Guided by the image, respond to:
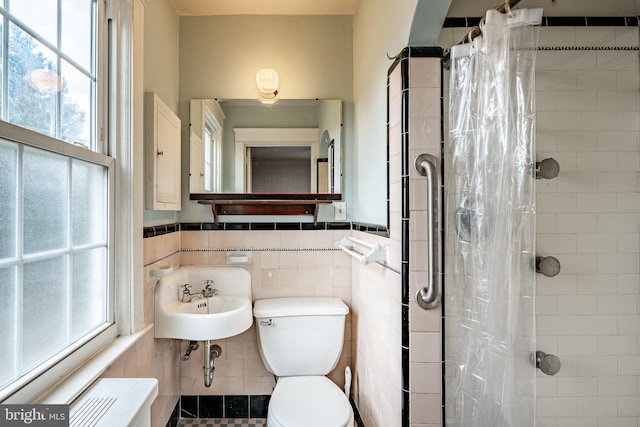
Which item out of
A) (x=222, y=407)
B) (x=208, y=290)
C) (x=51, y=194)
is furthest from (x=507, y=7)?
(x=222, y=407)

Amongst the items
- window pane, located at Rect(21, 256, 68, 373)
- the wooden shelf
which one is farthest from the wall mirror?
window pane, located at Rect(21, 256, 68, 373)

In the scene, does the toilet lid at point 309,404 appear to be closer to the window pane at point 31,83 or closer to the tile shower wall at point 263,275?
the tile shower wall at point 263,275

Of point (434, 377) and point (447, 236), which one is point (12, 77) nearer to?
point (447, 236)

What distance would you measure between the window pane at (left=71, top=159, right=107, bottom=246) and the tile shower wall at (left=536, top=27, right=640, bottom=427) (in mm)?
1701

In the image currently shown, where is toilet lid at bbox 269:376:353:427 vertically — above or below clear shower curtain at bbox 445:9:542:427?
below

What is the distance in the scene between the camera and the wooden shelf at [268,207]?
2.01 meters

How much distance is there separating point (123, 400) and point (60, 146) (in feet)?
2.45

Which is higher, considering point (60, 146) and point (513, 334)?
point (60, 146)

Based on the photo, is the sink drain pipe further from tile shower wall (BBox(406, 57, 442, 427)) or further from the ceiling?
the ceiling

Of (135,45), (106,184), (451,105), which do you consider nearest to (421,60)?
(451,105)

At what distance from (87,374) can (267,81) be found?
1.66 metres

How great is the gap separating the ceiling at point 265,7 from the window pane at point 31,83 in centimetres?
124

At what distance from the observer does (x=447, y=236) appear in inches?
48.4

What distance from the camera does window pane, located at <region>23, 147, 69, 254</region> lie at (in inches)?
35.4
